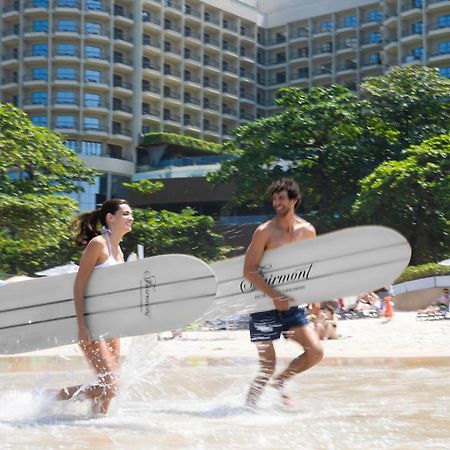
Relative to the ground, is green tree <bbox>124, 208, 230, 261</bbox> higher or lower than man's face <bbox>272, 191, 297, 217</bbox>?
higher

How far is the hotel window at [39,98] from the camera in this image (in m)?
63.6

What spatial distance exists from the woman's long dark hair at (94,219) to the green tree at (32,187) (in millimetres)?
22120

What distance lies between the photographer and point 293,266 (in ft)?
18.5

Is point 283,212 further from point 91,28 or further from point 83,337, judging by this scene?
point 91,28

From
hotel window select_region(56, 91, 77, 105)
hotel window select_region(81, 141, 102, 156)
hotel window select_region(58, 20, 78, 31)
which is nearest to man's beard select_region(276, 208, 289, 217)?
hotel window select_region(81, 141, 102, 156)

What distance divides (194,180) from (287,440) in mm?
52490

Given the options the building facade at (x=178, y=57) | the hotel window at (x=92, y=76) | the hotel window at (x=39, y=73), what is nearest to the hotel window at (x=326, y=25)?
the building facade at (x=178, y=57)

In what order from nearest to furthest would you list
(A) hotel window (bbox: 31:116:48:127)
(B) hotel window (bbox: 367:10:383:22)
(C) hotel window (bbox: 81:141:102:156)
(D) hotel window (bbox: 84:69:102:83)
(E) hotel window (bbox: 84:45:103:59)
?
(A) hotel window (bbox: 31:116:48:127), (C) hotel window (bbox: 81:141:102:156), (D) hotel window (bbox: 84:69:102:83), (E) hotel window (bbox: 84:45:103:59), (B) hotel window (bbox: 367:10:383:22)

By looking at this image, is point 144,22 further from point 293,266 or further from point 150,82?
point 293,266

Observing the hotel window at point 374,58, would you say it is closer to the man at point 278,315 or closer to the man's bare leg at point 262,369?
the man at point 278,315

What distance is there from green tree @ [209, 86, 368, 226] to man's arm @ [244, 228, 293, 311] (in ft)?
107

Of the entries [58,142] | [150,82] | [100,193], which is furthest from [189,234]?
[150,82]

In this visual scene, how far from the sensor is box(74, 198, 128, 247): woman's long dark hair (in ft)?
17.5

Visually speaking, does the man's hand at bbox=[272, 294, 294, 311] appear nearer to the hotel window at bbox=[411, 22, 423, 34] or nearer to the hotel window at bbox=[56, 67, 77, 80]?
the hotel window at bbox=[56, 67, 77, 80]
